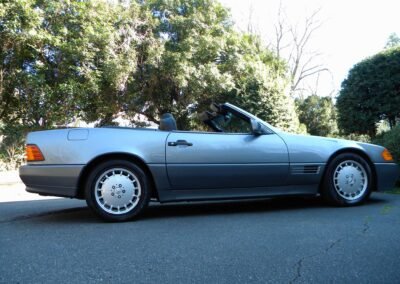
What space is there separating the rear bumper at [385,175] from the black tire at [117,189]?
2.98 metres

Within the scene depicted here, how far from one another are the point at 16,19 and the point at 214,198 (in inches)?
415

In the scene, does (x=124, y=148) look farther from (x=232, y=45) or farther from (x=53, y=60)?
(x=232, y=45)

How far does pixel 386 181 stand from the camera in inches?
212

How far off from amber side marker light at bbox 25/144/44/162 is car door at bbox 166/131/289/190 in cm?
140

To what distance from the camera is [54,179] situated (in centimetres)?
448

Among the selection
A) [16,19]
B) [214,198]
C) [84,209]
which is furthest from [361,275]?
[16,19]

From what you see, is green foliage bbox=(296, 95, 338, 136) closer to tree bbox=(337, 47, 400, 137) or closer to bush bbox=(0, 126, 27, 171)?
tree bbox=(337, 47, 400, 137)

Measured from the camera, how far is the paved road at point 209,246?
8.55 feet

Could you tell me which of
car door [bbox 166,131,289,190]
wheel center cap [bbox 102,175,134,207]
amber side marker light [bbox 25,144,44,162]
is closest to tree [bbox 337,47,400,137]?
car door [bbox 166,131,289,190]

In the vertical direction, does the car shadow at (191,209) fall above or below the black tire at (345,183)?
below

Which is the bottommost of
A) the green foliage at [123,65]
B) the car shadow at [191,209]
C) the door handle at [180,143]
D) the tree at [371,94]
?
the car shadow at [191,209]

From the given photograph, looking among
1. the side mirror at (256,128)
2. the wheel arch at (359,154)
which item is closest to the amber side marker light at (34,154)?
the side mirror at (256,128)

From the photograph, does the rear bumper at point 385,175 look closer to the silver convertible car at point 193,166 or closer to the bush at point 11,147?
the silver convertible car at point 193,166

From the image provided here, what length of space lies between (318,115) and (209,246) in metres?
20.5
